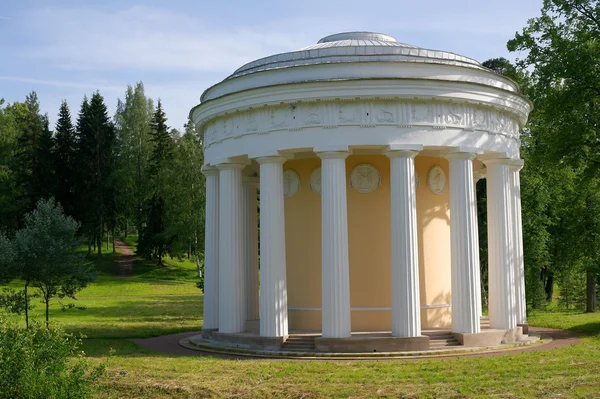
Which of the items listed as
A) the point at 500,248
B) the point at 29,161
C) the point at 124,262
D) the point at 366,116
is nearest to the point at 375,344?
the point at 500,248

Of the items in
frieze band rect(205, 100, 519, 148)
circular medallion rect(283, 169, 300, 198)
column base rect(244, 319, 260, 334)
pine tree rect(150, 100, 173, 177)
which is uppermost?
pine tree rect(150, 100, 173, 177)

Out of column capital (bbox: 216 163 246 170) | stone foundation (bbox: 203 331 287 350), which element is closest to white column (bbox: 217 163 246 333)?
column capital (bbox: 216 163 246 170)

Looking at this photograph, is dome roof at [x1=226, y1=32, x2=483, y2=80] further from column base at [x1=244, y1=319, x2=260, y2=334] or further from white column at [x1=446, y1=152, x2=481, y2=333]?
column base at [x1=244, y1=319, x2=260, y2=334]

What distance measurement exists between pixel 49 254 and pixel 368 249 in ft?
38.9

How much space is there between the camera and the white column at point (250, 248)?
88.4 ft

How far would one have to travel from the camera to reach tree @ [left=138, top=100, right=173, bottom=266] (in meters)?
60.1

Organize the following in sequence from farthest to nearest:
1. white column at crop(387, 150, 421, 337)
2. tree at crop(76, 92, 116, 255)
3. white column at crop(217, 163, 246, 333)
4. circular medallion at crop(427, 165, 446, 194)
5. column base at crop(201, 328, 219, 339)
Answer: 1. tree at crop(76, 92, 116, 255)
2. column base at crop(201, 328, 219, 339)
3. circular medallion at crop(427, 165, 446, 194)
4. white column at crop(217, 163, 246, 333)
5. white column at crop(387, 150, 421, 337)

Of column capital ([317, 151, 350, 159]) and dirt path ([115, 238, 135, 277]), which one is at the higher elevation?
column capital ([317, 151, 350, 159])

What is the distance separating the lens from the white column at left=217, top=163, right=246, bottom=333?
23.0 metres

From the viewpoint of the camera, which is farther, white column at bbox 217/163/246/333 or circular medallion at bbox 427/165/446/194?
circular medallion at bbox 427/165/446/194

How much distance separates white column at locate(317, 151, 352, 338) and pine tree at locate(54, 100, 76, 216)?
147 ft

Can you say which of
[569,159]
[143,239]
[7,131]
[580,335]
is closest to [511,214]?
[569,159]

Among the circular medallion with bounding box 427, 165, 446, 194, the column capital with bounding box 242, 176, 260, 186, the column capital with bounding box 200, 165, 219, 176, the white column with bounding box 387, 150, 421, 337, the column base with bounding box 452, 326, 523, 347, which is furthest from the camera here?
the column capital with bounding box 242, 176, 260, 186

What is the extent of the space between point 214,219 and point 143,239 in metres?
40.8
